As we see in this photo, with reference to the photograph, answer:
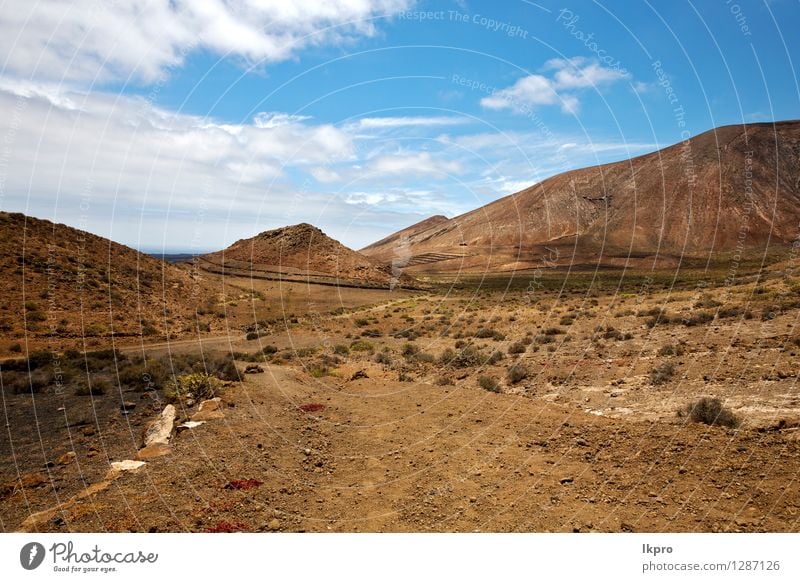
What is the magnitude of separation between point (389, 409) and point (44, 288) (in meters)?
32.3

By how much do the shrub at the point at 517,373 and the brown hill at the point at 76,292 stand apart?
80.8 feet

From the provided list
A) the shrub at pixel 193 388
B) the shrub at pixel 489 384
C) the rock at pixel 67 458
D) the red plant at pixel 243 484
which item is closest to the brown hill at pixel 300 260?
the shrub at pixel 489 384

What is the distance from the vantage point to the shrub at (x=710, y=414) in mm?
9125

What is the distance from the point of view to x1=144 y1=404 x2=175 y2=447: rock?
31.8ft

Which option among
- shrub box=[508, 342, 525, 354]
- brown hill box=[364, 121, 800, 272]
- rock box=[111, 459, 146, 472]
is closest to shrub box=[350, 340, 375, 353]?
shrub box=[508, 342, 525, 354]

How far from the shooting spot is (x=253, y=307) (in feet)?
152

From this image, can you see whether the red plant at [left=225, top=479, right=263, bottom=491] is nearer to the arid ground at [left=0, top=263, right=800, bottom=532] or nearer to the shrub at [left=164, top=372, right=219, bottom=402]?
the arid ground at [left=0, top=263, right=800, bottom=532]

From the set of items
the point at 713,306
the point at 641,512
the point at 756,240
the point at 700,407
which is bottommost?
the point at 641,512

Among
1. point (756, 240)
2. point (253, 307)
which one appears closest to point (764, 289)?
point (253, 307)

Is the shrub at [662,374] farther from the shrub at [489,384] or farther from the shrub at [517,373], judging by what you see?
the shrub at [489,384]

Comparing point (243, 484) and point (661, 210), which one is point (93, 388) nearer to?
point (243, 484)

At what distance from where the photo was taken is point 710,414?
9.35 metres
